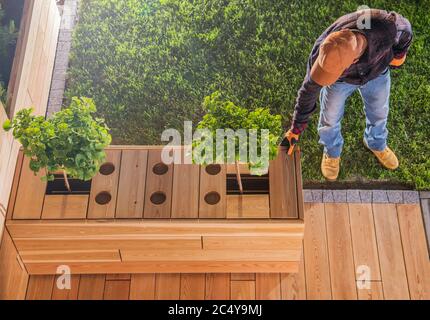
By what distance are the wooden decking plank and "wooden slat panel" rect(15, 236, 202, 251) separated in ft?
2.78

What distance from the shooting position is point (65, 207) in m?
2.86

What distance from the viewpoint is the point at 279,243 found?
9.87ft

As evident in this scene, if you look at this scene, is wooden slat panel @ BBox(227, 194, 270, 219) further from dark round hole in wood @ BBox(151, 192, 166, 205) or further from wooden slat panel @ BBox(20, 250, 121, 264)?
wooden slat panel @ BBox(20, 250, 121, 264)

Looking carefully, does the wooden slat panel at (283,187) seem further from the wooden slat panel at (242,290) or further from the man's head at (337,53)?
the wooden slat panel at (242,290)

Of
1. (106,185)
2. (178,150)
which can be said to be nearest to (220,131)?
(178,150)

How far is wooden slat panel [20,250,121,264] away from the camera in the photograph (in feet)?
10.1

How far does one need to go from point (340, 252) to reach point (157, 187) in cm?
119

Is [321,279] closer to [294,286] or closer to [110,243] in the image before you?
[294,286]

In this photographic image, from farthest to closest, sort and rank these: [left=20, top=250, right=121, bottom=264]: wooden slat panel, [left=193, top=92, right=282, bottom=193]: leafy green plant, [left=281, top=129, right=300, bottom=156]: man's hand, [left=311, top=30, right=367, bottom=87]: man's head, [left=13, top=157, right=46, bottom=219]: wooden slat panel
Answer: [left=20, top=250, right=121, bottom=264]: wooden slat panel < [left=281, top=129, right=300, bottom=156]: man's hand < [left=13, top=157, right=46, bottom=219]: wooden slat panel < [left=193, top=92, right=282, bottom=193]: leafy green plant < [left=311, top=30, right=367, bottom=87]: man's head

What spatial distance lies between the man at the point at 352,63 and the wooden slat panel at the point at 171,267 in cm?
73

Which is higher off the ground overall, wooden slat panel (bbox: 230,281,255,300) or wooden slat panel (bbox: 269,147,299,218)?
wooden slat panel (bbox: 269,147,299,218)

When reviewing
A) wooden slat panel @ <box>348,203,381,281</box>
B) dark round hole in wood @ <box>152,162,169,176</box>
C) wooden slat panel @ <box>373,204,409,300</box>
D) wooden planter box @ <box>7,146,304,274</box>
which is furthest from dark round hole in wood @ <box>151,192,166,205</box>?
wooden slat panel @ <box>373,204,409,300</box>

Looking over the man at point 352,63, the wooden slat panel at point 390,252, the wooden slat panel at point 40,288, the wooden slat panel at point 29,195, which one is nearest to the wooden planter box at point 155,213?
the wooden slat panel at point 29,195

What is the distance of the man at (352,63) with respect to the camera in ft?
8.42
